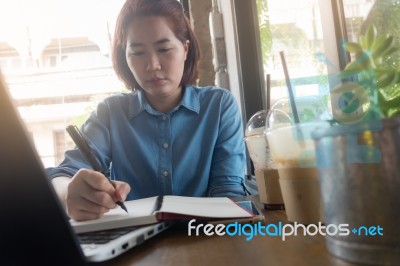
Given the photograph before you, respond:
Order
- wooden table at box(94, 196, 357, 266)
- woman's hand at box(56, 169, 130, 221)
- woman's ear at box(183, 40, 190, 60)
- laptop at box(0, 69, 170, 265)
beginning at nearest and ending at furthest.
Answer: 1. laptop at box(0, 69, 170, 265)
2. wooden table at box(94, 196, 357, 266)
3. woman's hand at box(56, 169, 130, 221)
4. woman's ear at box(183, 40, 190, 60)

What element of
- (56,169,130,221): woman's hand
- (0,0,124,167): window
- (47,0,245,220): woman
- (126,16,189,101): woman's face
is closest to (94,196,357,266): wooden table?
(56,169,130,221): woman's hand

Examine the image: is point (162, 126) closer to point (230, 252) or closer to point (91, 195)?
point (91, 195)

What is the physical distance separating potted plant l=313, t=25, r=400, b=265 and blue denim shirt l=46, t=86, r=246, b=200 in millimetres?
766

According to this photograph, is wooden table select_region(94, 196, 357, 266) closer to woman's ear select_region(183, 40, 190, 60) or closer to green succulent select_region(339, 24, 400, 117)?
green succulent select_region(339, 24, 400, 117)

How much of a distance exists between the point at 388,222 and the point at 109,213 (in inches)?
16.4

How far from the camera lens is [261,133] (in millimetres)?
698

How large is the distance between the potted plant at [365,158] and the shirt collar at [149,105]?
0.90 m

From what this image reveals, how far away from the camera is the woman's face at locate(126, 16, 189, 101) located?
1.11 meters

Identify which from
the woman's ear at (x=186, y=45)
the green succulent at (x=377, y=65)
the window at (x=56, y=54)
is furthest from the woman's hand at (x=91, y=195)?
the window at (x=56, y=54)

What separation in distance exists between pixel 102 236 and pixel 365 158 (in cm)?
30

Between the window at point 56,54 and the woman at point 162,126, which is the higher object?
the window at point 56,54

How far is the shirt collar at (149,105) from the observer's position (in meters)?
1.20

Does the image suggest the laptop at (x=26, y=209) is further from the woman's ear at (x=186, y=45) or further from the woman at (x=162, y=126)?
the woman's ear at (x=186, y=45)

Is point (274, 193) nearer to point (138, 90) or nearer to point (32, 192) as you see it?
point (32, 192)
